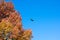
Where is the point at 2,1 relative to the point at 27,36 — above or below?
above

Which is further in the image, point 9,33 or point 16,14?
point 16,14

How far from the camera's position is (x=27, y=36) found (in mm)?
27500

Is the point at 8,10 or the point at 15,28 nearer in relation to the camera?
the point at 15,28

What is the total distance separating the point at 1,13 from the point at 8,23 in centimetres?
231

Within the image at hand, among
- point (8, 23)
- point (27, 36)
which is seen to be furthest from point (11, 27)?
point (27, 36)


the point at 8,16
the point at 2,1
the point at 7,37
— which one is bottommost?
the point at 7,37

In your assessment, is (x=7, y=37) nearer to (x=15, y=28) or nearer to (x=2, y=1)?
(x=15, y=28)

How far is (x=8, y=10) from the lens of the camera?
94.6 feet

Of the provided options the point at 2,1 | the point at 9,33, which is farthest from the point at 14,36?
the point at 2,1

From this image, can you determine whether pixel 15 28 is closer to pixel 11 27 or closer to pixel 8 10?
pixel 11 27

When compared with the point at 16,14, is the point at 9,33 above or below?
below

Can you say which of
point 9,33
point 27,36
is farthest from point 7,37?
point 27,36

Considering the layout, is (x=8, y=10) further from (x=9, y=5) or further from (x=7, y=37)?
(x=7, y=37)

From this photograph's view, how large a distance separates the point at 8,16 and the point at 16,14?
95cm
